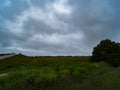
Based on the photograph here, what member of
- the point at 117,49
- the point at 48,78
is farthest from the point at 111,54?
the point at 48,78

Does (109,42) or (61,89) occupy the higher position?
(109,42)

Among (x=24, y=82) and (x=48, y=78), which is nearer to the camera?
(x=24, y=82)

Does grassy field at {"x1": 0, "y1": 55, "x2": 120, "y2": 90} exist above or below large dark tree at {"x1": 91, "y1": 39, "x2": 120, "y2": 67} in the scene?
below

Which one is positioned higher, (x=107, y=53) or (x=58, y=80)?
(x=107, y=53)

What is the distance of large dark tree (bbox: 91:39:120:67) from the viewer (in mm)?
58125

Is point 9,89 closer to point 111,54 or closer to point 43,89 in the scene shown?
point 43,89

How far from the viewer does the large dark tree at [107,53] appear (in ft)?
191

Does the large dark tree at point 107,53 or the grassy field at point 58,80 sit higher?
the large dark tree at point 107,53

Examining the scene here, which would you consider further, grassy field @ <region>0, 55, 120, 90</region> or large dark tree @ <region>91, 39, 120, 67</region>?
large dark tree @ <region>91, 39, 120, 67</region>

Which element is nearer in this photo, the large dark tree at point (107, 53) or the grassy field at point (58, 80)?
the grassy field at point (58, 80)

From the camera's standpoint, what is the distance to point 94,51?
Answer: 60.1m

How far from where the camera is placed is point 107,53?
59.3 meters

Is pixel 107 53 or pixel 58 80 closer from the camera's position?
pixel 58 80

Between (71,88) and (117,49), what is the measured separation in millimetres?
48413
